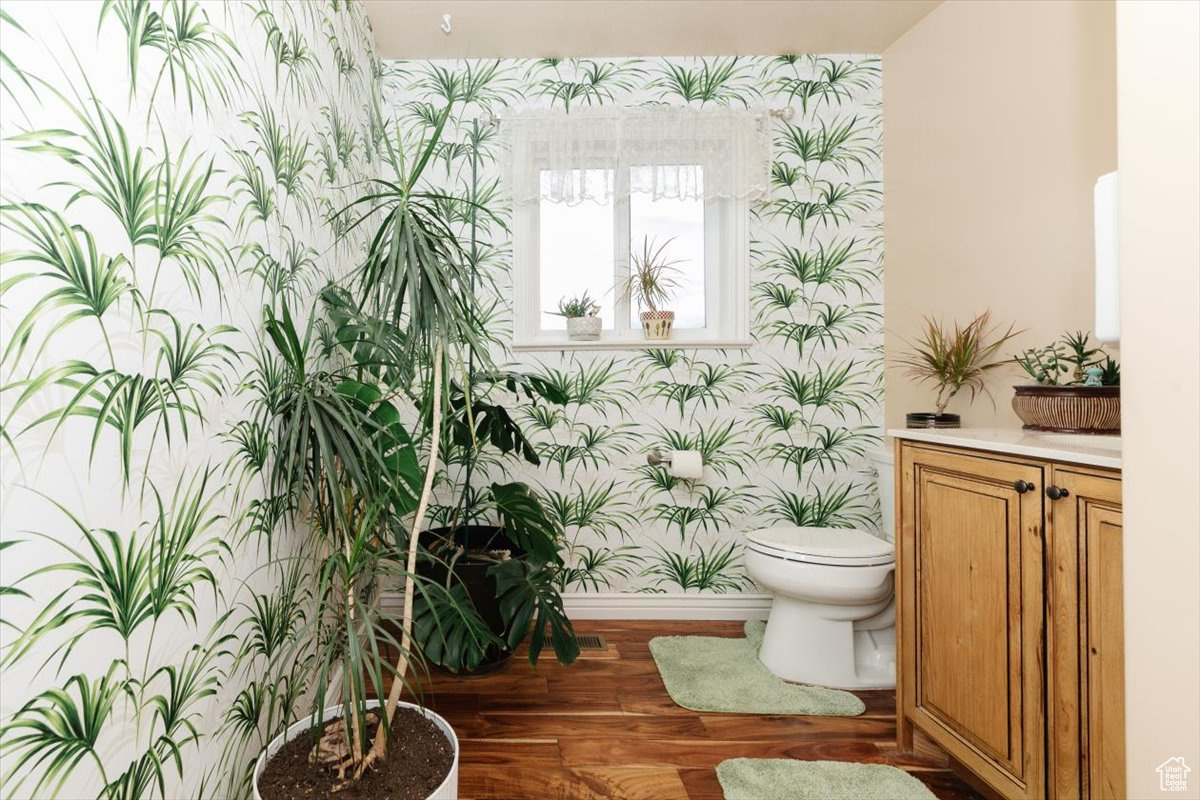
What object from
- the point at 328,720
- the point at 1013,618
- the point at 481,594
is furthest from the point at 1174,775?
the point at 481,594

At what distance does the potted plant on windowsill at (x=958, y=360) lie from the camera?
6.96 feet

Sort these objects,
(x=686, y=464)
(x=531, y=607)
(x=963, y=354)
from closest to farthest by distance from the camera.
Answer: (x=531, y=607) → (x=963, y=354) → (x=686, y=464)

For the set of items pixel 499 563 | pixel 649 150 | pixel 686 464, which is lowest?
Answer: pixel 499 563

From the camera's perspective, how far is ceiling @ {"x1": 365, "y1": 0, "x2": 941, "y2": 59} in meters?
2.31

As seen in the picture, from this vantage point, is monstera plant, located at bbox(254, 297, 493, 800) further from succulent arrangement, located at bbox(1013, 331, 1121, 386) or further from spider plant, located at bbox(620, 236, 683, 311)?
succulent arrangement, located at bbox(1013, 331, 1121, 386)

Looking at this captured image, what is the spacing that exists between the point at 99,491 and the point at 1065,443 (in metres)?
1.71

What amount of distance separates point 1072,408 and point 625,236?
5.90 feet

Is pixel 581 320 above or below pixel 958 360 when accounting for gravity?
above

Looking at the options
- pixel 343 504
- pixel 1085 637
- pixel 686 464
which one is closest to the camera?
pixel 1085 637

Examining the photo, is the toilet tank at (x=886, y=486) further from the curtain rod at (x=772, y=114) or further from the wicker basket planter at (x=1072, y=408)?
the curtain rod at (x=772, y=114)

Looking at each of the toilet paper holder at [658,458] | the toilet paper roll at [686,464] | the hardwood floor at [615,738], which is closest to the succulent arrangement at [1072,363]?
the hardwood floor at [615,738]

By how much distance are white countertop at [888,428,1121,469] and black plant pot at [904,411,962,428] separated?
56 cm

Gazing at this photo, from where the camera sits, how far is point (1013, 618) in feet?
4.28

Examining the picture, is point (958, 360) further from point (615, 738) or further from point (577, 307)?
point (615, 738)
